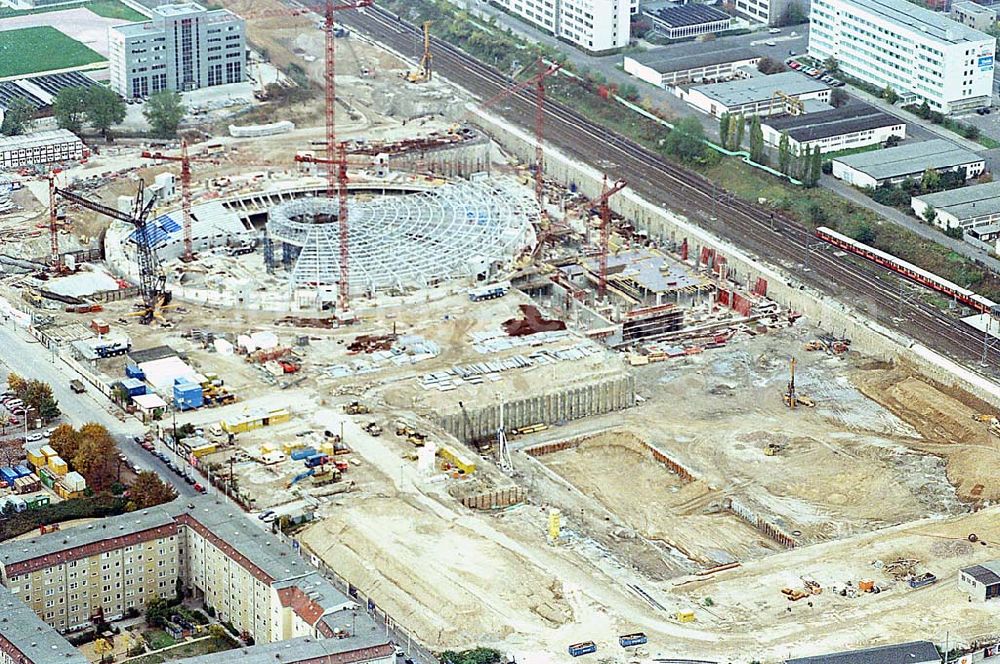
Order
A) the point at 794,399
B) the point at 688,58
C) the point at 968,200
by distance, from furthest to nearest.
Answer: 1. the point at 688,58
2. the point at 968,200
3. the point at 794,399

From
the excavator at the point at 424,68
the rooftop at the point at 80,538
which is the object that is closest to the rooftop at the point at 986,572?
the rooftop at the point at 80,538

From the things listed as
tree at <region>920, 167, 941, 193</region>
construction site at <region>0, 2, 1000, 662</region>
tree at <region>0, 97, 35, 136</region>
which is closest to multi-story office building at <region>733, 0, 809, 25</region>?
construction site at <region>0, 2, 1000, 662</region>

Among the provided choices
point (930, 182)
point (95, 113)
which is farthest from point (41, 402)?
point (930, 182)

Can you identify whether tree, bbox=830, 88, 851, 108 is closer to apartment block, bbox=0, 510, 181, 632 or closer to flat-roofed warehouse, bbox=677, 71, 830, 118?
flat-roofed warehouse, bbox=677, 71, 830, 118

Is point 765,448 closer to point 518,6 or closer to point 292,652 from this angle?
point 292,652

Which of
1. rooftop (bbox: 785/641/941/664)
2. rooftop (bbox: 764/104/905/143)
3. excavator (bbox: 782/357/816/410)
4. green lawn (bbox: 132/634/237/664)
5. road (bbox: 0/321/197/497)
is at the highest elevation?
rooftop (bbox: 764/104/905/143)

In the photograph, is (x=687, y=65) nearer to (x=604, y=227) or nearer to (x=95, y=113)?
(x=604, y=227)

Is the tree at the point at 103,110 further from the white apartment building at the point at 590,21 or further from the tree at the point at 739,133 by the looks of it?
the tree at the point at 739,133
